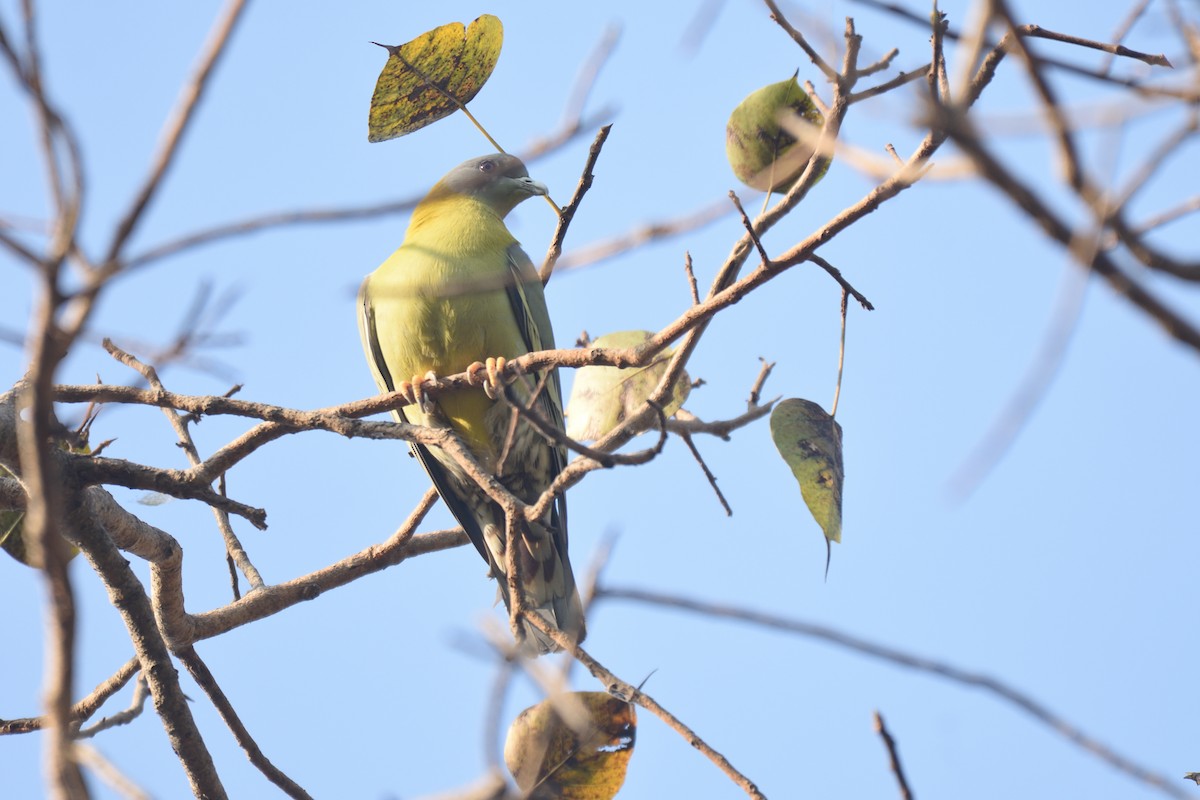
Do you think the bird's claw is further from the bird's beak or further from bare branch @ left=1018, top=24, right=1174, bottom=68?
bare branch @ left=1018, top=24, right=1174, bottom=68

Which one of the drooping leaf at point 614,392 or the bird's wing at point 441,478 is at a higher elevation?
the bird's wing at point 441,478

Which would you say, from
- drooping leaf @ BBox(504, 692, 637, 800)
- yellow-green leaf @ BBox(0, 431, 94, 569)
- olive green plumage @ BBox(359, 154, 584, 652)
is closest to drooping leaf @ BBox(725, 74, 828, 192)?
drooping leaf @ BBox(504, 692, 637, 800)

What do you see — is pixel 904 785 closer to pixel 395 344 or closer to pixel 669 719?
pixel 669 719

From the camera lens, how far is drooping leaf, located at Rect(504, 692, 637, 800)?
236 centimetres

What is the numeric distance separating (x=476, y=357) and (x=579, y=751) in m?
2.19

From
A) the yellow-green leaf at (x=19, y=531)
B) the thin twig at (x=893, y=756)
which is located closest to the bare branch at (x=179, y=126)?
the thin twig at (x=893, y=756)

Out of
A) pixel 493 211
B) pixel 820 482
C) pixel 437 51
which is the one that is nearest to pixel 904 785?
pixel 820 482

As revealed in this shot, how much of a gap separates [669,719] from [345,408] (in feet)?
4.56

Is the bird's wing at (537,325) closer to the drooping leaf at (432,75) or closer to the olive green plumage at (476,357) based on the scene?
the olive green plumage at (476,357)

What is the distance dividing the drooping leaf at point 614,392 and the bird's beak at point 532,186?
2.32 metres

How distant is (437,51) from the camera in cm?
317

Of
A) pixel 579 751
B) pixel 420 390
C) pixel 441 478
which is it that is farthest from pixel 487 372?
pixel 579 751

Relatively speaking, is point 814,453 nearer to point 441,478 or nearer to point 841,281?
point 841,281

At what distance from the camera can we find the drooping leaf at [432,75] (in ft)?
10.4
